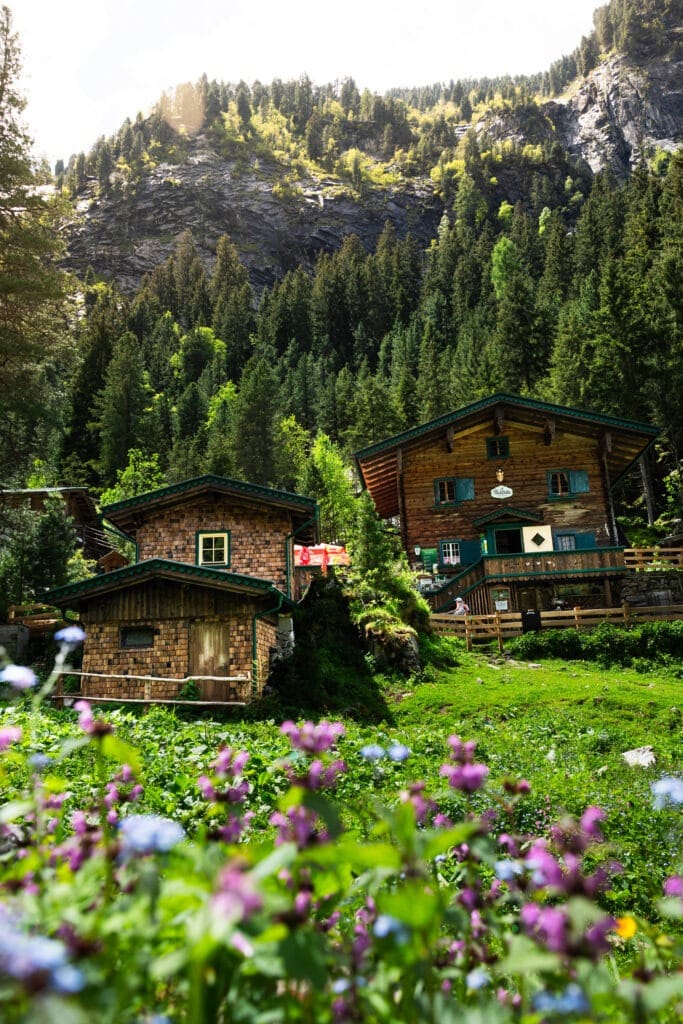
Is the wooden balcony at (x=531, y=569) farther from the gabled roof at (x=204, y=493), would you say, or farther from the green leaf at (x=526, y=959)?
the green leaf at (x=526, y=959)

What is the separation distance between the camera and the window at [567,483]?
34812 millimetres

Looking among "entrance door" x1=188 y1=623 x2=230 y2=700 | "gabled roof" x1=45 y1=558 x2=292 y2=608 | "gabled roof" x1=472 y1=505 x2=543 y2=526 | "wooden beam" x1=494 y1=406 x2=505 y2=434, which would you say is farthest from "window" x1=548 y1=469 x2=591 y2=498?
"entrance door" x1=188 y1=623 x2=230 y2=700

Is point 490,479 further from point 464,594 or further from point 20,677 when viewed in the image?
point 20,677

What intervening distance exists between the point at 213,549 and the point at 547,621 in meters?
12.8

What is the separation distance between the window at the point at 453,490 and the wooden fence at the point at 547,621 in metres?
9.70

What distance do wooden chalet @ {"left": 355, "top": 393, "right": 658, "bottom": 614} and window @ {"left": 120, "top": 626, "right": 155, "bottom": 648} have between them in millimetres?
16301

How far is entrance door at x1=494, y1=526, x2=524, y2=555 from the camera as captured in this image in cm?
3472

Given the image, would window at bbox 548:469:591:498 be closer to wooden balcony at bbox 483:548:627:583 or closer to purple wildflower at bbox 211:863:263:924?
wooden balcony at bbox 483:548:627:583

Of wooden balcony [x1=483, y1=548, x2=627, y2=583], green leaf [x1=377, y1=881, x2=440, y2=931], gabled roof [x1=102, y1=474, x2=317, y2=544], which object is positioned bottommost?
green leaf [x1=377, y1=881, x2=440, y2=931]

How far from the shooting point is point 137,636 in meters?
19.8

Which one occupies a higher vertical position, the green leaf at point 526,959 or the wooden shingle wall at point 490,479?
the wooden shingle wall at point 490,479

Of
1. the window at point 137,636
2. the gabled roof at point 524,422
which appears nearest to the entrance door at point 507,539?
the gabled roof at point 524,422

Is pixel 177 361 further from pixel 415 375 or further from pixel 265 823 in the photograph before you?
pixel 265 823

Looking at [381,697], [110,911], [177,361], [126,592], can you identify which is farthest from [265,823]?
[177,361]
